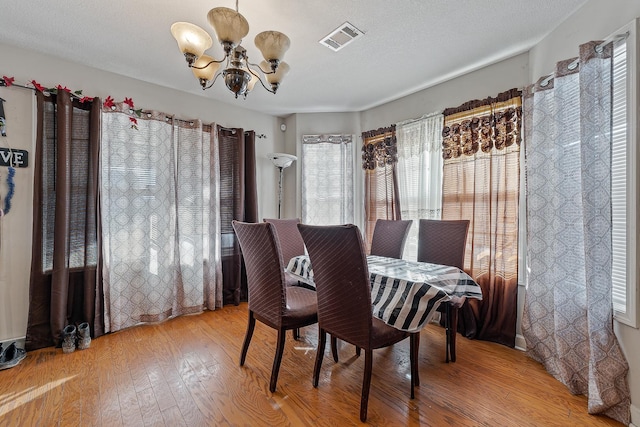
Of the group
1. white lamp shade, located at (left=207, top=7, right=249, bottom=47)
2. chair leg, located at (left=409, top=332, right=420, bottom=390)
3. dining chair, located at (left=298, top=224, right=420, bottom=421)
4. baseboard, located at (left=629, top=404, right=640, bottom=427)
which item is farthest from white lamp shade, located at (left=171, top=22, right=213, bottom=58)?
baseboard, located at (left=629, top=404, right=640, bottom=427)

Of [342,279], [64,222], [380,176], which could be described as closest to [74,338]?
[64,222]

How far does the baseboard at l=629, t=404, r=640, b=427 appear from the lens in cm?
151

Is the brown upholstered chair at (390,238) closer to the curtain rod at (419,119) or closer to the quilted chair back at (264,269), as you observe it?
the curtain rod at (419,119)

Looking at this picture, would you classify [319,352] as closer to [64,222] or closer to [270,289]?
[270,289]

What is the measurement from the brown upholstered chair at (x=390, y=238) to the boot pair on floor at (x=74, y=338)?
264cm

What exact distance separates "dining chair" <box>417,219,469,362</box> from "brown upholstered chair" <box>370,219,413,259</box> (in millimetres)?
175

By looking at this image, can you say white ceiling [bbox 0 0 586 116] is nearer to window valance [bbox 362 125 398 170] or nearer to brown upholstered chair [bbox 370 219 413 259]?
window valance [bbox 362 125 398 170]

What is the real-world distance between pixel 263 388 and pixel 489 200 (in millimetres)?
2377

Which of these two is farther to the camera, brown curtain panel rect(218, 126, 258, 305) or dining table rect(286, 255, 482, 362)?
brown curtain panel rect(218, 126, 258, 305)

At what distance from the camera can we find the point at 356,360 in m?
2.18

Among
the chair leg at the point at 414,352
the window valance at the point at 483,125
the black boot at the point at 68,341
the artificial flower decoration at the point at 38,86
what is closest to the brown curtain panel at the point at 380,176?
the window valance at the point at 483,125

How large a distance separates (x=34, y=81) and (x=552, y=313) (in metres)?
4.40

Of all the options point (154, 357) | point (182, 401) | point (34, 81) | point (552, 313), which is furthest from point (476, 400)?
point (34, 81)

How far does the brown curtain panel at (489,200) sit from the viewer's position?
242 cm
